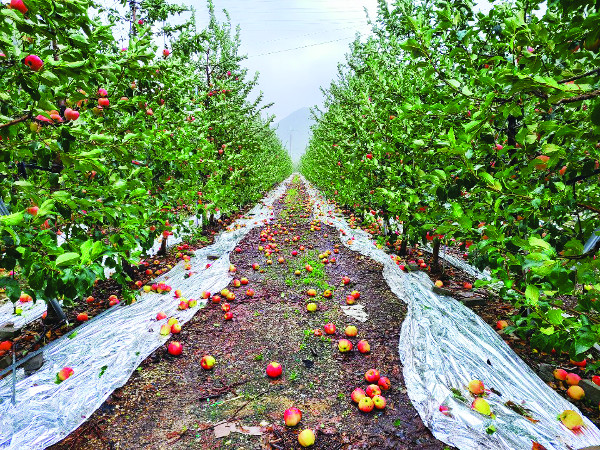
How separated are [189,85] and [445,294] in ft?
18.8

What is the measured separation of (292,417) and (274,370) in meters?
0.65

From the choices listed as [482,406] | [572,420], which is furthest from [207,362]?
[572,420]

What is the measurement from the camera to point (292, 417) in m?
2.51

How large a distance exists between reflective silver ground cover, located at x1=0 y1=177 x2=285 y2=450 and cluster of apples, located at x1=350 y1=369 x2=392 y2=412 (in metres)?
2.25

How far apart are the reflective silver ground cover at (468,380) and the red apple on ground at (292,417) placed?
1016 mm

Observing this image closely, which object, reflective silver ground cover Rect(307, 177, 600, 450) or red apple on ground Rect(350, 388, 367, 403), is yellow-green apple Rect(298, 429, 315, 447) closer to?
red apple on ground Rect(350, 388, 367, 403)

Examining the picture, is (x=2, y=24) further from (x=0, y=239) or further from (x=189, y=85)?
(x=189, y=85)

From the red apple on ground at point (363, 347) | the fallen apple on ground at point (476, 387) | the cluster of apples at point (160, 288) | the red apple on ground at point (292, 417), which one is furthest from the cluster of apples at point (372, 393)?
the cluster of apples at point (160, 288)

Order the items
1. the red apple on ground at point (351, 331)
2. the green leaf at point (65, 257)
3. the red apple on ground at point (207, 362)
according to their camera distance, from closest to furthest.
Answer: the green leaf at point (65, 257) < the red apple on ground at point (207, 362) < the red apple on ground at point (351, 331)

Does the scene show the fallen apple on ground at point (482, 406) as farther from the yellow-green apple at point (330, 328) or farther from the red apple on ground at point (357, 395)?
the yellow-green apple at point (330, 328)

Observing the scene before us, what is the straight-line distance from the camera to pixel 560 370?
296 centimetres

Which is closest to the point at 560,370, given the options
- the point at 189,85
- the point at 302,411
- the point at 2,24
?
the point at 302,411

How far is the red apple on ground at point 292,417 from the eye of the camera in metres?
2.50

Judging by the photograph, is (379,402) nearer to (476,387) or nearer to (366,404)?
(366,404)
